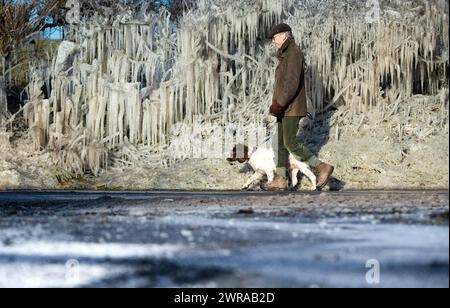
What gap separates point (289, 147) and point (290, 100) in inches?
28.9

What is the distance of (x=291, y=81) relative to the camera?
1374 cm

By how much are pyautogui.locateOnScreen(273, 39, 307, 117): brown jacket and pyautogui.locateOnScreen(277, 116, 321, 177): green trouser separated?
166mm

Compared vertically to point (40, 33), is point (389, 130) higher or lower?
lower

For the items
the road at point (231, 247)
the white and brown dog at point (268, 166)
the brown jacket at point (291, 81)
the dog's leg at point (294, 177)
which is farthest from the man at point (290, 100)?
the road at point (231, 247)

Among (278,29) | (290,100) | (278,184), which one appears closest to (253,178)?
(278,184)

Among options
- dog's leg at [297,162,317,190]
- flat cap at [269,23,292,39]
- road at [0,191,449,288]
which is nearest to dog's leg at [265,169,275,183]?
dog's leg at [297,162,317,190]

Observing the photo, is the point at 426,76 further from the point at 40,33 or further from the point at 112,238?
the point at 112,238

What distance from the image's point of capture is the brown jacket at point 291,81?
13.7 m

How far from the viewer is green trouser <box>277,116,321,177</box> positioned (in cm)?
1365

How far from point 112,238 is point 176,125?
35.7ft

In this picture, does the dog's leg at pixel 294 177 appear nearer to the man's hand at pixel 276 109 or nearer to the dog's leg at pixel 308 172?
the dog's leg at pixel 308 172

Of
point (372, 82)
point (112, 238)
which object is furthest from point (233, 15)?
point (112, 238)

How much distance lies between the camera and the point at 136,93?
1730cm

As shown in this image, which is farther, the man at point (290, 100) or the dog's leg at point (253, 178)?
the dog's leg at point (253, 178)
